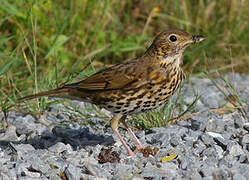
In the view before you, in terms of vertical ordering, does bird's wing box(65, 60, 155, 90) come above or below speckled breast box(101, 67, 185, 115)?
above

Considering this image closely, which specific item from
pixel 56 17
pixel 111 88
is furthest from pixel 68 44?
pixel 111 88

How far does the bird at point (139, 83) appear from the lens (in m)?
4.35

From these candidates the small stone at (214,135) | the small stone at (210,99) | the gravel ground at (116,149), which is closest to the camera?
the gravel ground at (116,149)

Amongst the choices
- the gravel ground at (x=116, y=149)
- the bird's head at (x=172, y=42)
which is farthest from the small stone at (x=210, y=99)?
the bird's head at (x=172, y=42)

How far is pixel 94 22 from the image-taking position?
7.55m

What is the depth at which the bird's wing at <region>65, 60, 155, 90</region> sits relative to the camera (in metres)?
4.41

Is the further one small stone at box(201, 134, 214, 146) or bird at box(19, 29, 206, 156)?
small stone at box(201, 134, 214, 146)

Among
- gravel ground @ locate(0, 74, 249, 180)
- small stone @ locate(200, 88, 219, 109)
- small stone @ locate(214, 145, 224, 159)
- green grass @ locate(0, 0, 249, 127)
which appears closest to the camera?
gravel ground @ locate(0, 74, 249, 180)

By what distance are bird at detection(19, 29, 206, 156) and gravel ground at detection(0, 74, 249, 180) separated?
0.88 feet

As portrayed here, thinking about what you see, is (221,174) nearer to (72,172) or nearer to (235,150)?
(235,150)

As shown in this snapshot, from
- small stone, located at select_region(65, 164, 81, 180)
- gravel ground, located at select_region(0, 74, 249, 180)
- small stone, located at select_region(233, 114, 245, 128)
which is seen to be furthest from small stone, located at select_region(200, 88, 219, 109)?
small stone, located at select_region(65, 164, 81, 180)

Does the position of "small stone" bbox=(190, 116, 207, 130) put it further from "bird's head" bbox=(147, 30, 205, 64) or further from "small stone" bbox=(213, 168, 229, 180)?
"small stone" bbox=(213, 168, 229, 180)

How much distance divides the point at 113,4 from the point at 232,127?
3560 mm

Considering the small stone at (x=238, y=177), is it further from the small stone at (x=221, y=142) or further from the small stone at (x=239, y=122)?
the small stone at (x=239, y=122)
